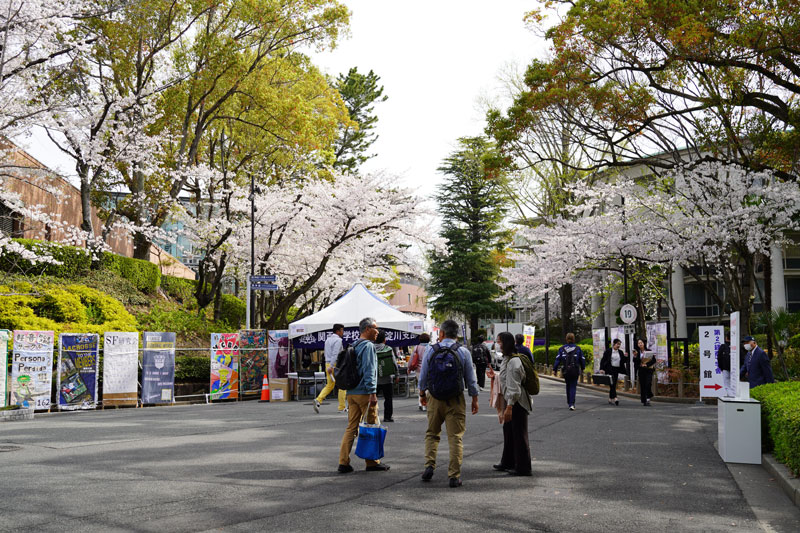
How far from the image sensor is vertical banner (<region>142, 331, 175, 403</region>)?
1892cm

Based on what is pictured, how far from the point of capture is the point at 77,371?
57.2 feet

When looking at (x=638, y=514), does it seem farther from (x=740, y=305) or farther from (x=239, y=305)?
(x=239, y=305)

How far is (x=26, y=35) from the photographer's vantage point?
1789 cm

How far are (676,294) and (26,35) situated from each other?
4103cm

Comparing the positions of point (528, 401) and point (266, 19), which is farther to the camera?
point (266, 19)

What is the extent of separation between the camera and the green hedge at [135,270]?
89.0 ft

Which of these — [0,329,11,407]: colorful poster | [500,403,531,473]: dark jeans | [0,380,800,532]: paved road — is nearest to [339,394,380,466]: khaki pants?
[0,380,800,532]: paved road

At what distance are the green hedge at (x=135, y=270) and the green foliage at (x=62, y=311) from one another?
4.91m

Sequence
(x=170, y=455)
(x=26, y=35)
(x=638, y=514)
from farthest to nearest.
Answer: (x=26, y=35)
(x=170, y=455)
(x=638, y=514)

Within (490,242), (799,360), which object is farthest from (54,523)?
(490,242)

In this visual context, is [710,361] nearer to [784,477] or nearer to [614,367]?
[614,367]

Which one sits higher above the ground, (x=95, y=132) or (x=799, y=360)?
(x=95, y=132)

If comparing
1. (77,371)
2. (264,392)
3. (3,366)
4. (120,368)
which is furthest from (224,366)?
(3,366)

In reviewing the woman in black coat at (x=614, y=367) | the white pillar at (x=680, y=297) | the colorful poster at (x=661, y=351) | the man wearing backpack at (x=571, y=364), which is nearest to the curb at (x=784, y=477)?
the man wearing backpack at (x=571, y=364)
